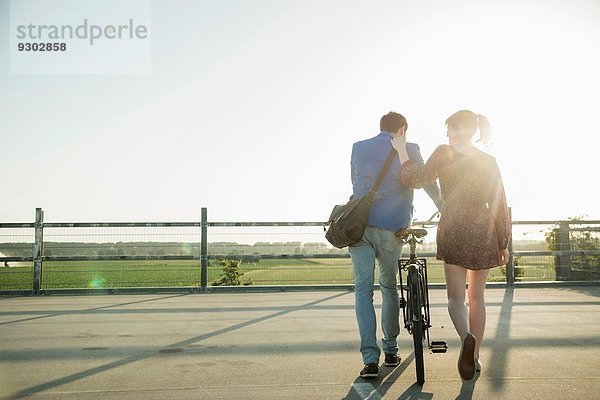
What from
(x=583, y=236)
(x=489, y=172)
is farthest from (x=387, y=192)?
(x=583, y=236)

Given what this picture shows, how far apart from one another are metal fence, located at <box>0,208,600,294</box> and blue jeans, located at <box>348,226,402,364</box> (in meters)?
6.55

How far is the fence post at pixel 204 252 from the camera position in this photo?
1112 centimetres

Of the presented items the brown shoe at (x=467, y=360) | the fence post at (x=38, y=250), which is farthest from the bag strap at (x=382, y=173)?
the fence post at (x=38, y=250)

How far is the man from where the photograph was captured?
14.3 ft

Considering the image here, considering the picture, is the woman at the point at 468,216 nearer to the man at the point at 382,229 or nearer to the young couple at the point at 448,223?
the young couple at the point at 448,223

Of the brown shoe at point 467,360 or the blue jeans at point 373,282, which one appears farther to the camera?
the blue jeans at point 373,282

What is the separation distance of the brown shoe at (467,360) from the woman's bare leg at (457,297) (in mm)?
263

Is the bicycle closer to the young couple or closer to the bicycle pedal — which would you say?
the bicycle pedal

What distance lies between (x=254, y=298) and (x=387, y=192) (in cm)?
581

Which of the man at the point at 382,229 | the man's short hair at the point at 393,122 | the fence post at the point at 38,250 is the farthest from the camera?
the fence post at the point at 38,250

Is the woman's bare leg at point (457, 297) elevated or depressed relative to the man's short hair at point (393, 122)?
depressed

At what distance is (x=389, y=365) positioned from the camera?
178 inches

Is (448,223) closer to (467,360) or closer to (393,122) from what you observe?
(467,360)

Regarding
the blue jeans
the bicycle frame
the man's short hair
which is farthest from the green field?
the bicycle frame
